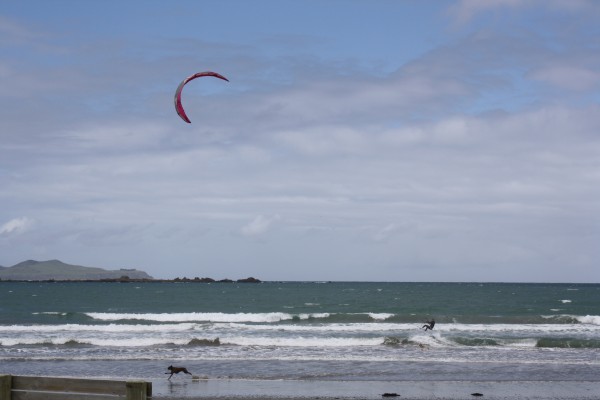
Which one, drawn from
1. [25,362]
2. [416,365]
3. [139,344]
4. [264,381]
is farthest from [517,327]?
[25,362]

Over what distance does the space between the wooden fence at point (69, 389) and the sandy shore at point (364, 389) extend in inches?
332

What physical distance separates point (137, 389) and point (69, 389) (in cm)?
72

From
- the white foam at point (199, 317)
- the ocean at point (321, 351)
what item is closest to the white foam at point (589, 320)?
the ocean at point (321, 351)

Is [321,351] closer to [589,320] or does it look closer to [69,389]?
[69,389]

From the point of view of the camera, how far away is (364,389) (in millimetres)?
15836

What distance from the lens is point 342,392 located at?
15430 mm

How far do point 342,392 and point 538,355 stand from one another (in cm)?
1072

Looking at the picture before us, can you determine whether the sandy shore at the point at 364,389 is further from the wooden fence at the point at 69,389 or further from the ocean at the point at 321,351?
the wooden fence at the point at 69,389

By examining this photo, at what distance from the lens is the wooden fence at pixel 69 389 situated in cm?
595

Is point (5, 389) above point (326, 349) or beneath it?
above

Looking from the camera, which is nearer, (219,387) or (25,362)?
(219,387)

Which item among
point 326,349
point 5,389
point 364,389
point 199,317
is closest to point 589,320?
point 326,349

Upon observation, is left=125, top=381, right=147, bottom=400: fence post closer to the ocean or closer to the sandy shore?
the sandy shore

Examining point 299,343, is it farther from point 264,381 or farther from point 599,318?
point 599,318
